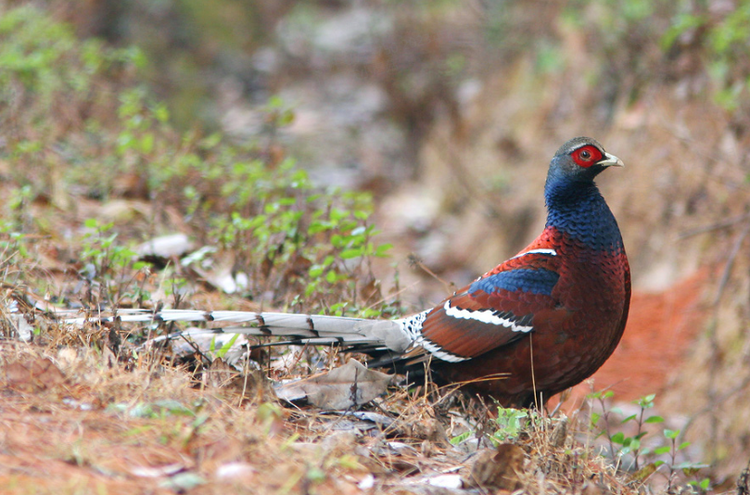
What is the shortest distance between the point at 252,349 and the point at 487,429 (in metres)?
1.30

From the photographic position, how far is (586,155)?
13.7 feet

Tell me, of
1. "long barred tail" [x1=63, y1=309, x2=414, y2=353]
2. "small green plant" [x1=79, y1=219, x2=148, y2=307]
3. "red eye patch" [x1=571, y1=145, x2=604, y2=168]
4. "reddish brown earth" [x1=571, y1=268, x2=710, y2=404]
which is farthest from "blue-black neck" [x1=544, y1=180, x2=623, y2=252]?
"reddish brown earth" [x1=571, y1=268, x2=710, y2=404]

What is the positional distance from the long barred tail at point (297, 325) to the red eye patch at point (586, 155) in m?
1.42

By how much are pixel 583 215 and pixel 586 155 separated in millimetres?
390

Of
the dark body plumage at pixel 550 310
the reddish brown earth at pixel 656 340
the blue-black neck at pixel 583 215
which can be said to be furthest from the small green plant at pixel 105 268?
the reddish brown earth at pixel 656 340

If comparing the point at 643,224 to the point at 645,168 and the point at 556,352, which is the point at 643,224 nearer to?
the point at 645,168

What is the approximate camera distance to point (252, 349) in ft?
12.2

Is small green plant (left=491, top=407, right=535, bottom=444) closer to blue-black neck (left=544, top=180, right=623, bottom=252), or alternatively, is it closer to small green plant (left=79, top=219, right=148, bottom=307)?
blue-black neck (left=544, top=180, right=623, bottom=252)

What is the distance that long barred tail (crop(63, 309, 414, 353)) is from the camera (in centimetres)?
343

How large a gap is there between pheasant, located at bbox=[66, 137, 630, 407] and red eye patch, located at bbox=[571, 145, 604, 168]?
0.05 feet

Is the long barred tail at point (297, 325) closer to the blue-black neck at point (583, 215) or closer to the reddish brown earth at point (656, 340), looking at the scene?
the blue-black neck at point (583, 215)

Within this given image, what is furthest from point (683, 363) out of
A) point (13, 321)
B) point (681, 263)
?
point (13, 321)

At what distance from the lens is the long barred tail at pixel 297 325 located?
3.43 meters

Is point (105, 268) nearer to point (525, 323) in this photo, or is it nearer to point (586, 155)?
point (525, 323)
